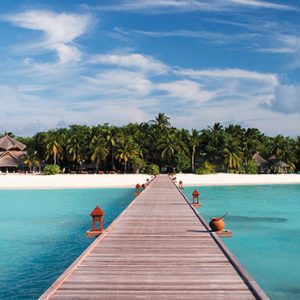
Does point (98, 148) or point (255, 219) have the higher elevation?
point (98, 148)

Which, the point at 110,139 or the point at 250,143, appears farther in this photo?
the point at 250,143

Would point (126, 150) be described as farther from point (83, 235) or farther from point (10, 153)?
point (83, 235)

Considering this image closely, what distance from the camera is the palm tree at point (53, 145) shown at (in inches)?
2406

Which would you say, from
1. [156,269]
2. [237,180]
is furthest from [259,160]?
[156,269]

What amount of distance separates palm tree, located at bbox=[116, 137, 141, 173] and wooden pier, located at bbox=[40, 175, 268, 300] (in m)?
47.1

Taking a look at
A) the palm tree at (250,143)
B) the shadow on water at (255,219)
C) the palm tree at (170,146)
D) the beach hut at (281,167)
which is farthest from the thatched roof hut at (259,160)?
the shadow on water at (255,219)

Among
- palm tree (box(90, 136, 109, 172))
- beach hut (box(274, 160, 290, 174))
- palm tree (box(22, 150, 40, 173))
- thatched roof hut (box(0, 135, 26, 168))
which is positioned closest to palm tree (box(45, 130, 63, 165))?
palm tree (box(22, 150, 40, 173))

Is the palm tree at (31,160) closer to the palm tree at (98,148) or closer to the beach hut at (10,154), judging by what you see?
the beach hut at (10,154)

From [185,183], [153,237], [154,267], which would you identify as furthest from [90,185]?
[154,267]

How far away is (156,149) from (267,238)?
47.9 meters

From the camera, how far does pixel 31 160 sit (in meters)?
64.1

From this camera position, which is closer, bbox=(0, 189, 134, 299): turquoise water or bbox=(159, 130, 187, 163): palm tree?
bbox=(0, 189, 134, 299): turquoise water

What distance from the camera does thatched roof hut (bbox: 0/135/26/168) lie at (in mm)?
66488

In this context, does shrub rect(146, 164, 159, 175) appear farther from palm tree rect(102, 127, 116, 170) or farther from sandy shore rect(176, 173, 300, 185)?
sandy shore rect(176, 173, 300, 185)
